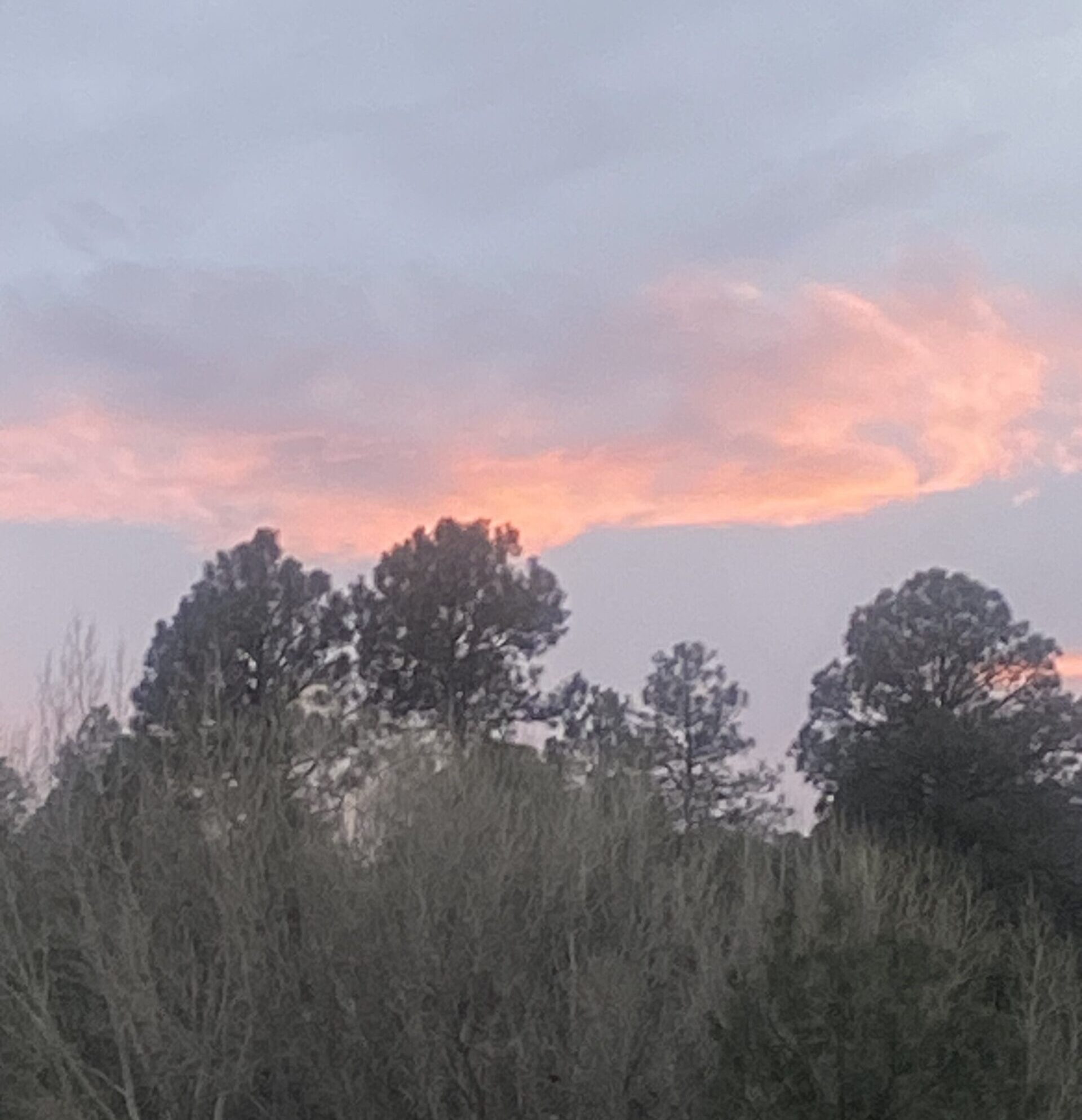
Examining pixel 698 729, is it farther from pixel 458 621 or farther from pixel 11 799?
pixel 11 799

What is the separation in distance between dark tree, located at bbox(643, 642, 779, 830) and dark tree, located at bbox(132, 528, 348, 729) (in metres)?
6.93

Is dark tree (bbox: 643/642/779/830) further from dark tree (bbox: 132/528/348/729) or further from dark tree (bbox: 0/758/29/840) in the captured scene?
dark tree (bbox: 0/758/29/840)

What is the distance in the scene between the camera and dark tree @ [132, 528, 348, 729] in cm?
2923

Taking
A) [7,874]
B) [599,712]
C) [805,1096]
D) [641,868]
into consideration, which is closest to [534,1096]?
[641,868]

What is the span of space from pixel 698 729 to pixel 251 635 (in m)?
9.81

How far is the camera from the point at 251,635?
30656 mm

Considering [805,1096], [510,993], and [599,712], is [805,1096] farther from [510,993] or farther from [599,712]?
[599,712]

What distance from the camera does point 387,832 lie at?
19.8 m

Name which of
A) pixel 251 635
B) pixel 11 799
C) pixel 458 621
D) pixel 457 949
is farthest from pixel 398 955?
pixel 458 621

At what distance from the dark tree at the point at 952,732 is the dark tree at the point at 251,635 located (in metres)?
9.39

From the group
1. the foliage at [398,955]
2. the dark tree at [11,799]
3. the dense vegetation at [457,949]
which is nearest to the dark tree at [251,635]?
the dense vegetation at [457,949]

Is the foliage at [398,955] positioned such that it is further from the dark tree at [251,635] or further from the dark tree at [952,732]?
the dark tree at [952,732]

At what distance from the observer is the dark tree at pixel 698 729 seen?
113 feet

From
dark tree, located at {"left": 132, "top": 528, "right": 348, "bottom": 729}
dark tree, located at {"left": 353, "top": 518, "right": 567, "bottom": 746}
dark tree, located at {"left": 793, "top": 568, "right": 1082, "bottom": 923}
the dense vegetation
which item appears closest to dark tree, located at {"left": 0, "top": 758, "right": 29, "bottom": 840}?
the dense vegetation
